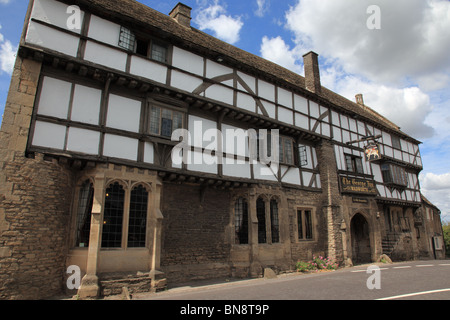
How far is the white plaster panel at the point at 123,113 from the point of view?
9906 mm

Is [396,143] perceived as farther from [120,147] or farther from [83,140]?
[83,140]

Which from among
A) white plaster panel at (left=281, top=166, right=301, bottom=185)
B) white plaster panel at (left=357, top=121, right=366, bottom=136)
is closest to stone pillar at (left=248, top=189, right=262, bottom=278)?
white plaster panel at (left=281, top=166, right=301, bottom=185)

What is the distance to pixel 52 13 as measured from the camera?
9250 millimetres

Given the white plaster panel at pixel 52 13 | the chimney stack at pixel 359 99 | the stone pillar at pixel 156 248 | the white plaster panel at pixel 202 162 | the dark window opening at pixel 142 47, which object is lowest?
the stone pillar at pixel 156 248

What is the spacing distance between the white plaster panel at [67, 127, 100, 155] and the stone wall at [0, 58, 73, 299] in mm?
739

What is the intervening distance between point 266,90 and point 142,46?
20.8 feet

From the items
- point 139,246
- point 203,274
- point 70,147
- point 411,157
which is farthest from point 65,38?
point 411,157

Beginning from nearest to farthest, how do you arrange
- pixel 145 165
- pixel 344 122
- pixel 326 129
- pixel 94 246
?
1. pixel 94 246
2. pixel 145 165
3. pixel 326 129
4. pixel 344 122

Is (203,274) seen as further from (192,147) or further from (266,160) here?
(266,160)

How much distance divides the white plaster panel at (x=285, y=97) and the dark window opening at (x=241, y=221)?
5749 millimetres

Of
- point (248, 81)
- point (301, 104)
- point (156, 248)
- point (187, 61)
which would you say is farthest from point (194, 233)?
point (301, 104)

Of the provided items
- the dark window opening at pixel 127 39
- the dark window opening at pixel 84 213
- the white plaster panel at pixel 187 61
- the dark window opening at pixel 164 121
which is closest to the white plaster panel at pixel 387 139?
the white plaster panel at pixel 187 61

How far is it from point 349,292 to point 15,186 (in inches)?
379

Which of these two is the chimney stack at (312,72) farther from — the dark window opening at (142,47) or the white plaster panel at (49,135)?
the white plaster panel at (49,135)
